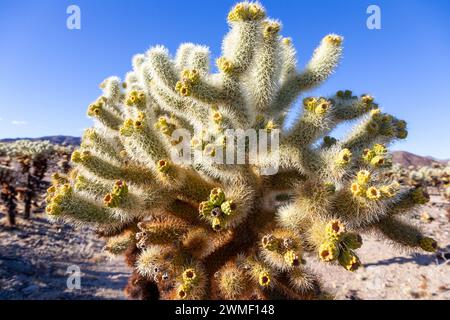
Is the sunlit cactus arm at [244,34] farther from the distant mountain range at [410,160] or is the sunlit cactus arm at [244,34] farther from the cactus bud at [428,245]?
the distant mountain range at [410,160]

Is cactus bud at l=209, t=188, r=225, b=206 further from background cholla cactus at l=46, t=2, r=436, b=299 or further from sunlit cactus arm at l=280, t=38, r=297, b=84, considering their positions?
sunlit cactus arm at l=280, t=38, r=297, b=84

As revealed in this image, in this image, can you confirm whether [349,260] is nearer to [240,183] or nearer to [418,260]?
[240,183]

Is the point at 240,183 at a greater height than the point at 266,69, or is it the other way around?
the point at 266,69

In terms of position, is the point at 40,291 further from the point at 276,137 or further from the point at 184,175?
the point at 276,137

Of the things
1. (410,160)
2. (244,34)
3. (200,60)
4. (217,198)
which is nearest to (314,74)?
(244,34)

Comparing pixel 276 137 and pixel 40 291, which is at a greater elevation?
pixel 276 137

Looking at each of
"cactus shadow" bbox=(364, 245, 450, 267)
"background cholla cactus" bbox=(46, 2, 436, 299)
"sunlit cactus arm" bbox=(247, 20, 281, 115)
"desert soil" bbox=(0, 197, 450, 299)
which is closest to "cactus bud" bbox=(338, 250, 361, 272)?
"background cholla cactus" bbox=(46, 2, 436, 299)
